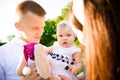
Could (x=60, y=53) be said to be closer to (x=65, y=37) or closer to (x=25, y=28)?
(x=65, y=37)

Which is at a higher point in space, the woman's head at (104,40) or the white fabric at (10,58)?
the woman's head at (104,40)

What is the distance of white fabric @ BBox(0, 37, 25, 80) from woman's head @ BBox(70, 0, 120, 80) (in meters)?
0.83

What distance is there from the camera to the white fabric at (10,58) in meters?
1.35

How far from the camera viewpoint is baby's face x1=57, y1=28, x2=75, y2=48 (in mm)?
1273

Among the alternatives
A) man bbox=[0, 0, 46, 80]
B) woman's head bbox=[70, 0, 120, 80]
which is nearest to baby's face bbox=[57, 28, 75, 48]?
man bbox=[0, 0, 46, 80]

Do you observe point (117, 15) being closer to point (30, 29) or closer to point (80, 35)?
point (80, 35)

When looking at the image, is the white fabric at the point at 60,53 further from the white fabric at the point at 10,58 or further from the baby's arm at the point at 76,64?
the white fabric at the point at 10,58

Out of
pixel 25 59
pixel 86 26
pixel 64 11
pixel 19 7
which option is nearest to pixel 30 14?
pixel 19 7

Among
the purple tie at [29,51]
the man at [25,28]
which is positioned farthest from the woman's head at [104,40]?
the man at [25,28]

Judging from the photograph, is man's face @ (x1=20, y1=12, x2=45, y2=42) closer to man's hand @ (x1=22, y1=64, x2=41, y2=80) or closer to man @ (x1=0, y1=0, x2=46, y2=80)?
man @ (x1=0, y1=0, x2=46, y2=80)

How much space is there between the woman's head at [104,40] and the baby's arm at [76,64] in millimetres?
796

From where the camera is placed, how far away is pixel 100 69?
51 cm

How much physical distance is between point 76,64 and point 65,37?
134 millimetres

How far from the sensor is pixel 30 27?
4.43ft
